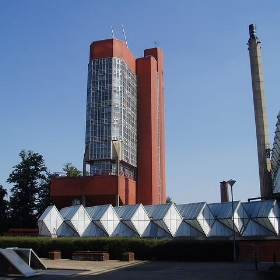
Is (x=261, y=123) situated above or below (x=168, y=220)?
above

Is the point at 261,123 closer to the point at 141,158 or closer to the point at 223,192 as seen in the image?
the point at 223,192

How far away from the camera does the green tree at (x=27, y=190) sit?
257 ft

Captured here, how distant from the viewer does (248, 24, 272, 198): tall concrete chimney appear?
238 ft

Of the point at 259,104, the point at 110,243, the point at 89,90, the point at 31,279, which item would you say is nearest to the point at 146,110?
the point at 89,90

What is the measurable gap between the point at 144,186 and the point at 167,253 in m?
44.5

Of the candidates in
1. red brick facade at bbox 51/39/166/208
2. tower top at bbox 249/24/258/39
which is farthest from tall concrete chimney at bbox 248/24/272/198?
red brick facade at bbox 51/39/166/208

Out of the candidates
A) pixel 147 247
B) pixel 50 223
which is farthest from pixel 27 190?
pixel 147 247

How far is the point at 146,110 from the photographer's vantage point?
82.0 m

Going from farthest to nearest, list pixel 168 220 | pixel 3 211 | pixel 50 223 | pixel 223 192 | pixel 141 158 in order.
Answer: pixel 141 158
pixel 3 211
pixel 223 192
pixel 50 223
pixel 168 220

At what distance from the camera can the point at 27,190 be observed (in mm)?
79938

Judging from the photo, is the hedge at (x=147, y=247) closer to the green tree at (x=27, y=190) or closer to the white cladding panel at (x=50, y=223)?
the white cladding panel at (x=50, y=223)

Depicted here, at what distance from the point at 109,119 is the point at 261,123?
27.1 meters

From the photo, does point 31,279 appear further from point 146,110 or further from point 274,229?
point 146,110

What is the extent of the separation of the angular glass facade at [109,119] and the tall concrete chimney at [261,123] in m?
23.1
